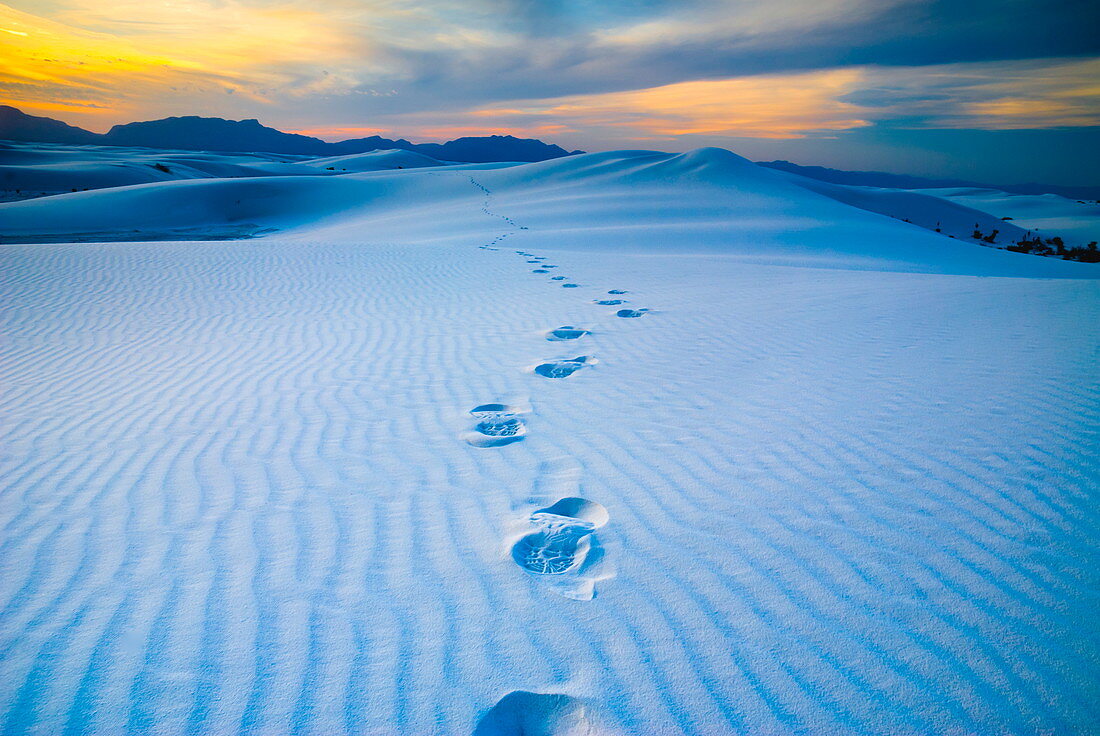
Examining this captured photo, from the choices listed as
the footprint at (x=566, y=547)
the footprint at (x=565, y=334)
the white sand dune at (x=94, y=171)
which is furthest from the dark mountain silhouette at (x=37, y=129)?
the footprint at (x=566, y=547)

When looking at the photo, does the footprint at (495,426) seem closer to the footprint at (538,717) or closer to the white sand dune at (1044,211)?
the footprint at (538,717)

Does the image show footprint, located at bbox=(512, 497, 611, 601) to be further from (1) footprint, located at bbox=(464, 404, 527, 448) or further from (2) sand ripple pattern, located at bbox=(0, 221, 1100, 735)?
(1) footprint, located at bbox=(464, 404, 527, 448)

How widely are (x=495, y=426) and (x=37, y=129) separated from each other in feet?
781

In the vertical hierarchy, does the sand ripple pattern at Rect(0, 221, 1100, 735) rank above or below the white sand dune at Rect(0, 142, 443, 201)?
above

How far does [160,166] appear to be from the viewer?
41.5 metres

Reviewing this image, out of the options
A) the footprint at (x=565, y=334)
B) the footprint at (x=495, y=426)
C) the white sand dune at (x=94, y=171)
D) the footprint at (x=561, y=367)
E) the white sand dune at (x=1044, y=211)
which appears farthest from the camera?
the white sand dune at (x=94, y=171)

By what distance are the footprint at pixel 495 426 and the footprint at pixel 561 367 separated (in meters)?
0.70

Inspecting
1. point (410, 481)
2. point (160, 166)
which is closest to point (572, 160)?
point (410, 481)

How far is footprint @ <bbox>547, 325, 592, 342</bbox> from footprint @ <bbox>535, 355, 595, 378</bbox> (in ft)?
2.62

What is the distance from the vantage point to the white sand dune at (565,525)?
59.8 inches

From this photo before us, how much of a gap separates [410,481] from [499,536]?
646mm

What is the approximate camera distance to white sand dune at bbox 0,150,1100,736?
4.99ft

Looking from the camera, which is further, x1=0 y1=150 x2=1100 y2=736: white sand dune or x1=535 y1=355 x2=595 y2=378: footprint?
x1=535 y1=355 x2=595 y2=378: footprint

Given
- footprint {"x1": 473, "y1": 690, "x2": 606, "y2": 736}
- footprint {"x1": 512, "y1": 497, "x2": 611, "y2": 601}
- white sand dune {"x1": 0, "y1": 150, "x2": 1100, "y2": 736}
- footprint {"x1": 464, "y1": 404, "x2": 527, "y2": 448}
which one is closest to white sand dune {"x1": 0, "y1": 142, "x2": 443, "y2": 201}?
white sand dune {"x1": 0, "y1": 150, "x2": 1100, "y2": 736}
